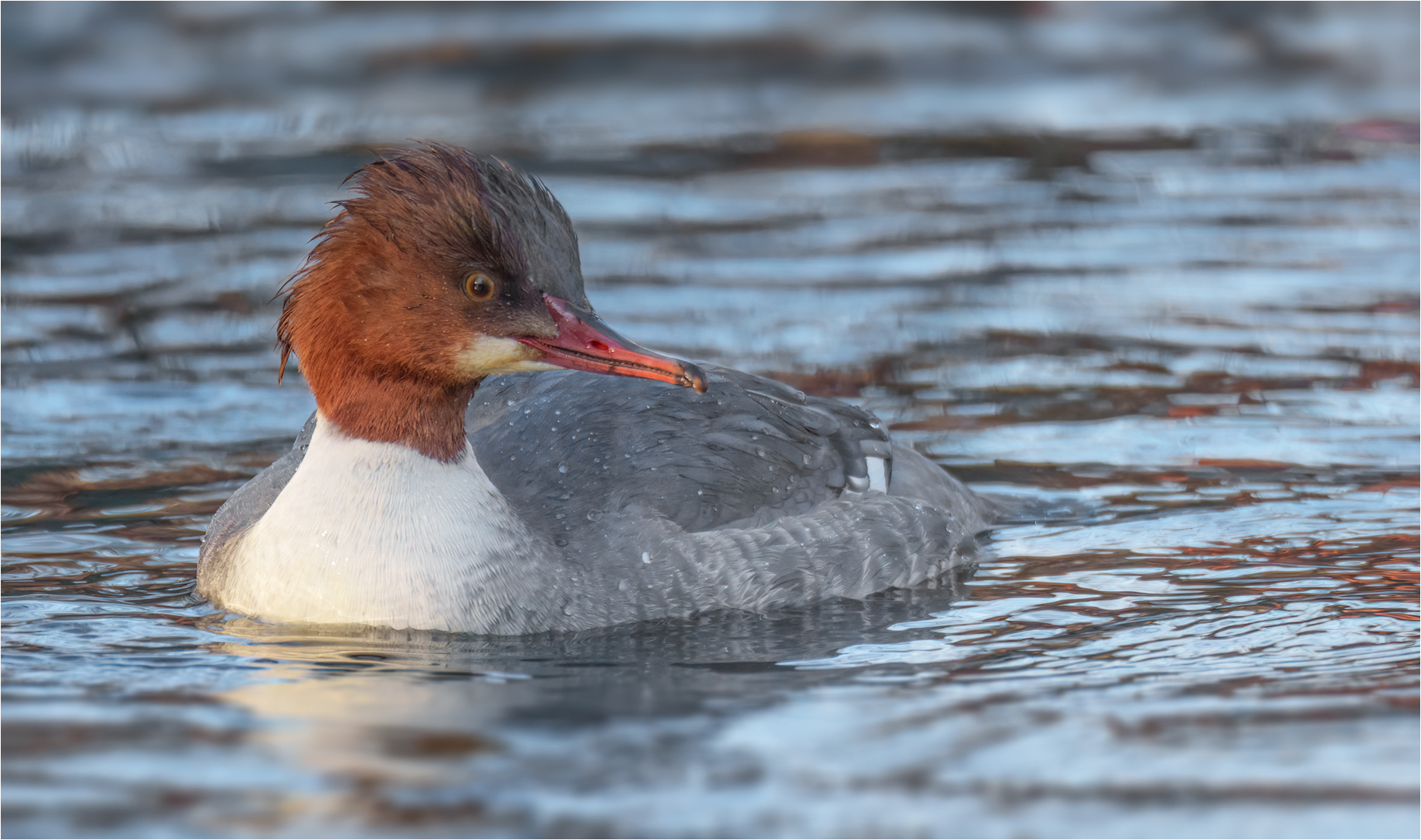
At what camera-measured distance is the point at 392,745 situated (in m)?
4.90

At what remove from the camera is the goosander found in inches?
221

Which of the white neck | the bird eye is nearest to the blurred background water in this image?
the white neck

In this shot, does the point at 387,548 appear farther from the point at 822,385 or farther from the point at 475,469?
the point at 822,385

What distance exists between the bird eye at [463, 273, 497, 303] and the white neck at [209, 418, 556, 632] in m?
0.52

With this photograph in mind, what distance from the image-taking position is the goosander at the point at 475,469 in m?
5.61

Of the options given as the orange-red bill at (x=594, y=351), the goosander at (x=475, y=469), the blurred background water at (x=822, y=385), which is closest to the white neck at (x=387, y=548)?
the goosander at (x=475, y=469)

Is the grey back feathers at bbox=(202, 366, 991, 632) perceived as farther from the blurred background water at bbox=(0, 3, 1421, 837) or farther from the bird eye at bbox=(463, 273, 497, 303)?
the bird eye at bbox=(463, 273, 497, 303)

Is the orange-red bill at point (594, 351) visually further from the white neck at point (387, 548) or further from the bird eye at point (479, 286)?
the white neck at point (387, 548)

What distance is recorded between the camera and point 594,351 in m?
5.65

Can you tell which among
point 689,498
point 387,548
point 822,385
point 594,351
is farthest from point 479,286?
point 822,385

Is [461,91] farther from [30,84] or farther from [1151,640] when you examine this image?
[1151,640]

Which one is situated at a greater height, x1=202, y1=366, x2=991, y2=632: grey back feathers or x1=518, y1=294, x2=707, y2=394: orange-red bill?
x1=518, y1=294, x2=707, y2=394: orange-red bill

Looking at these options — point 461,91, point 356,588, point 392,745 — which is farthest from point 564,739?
point 461,91

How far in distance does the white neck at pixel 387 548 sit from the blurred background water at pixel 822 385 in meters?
0.11
